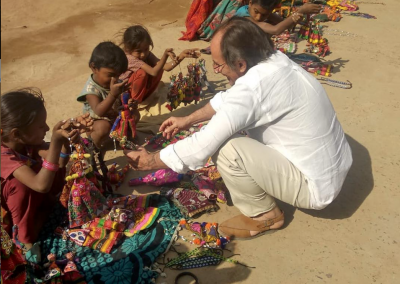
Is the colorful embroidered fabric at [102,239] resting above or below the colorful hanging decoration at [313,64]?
below

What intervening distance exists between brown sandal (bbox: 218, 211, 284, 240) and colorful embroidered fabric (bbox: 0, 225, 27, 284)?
1412mm

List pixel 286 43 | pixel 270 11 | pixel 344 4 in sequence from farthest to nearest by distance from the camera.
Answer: pixel 344 4 < pixel 286 43 < pixel 270 11

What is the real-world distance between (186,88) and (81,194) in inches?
76.1

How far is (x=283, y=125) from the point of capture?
264 cm

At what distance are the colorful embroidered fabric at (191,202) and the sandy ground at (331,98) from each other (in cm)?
9

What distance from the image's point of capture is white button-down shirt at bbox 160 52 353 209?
2.49m

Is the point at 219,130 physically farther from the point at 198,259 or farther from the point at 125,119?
the point at 125,119

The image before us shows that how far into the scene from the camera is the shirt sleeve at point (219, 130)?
8.13 feet

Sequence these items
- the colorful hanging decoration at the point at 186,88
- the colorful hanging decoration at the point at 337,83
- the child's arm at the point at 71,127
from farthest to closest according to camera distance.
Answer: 1. the colorful hanging decoration at the point at 337,83
2. the colorful hanging decoration at the point at 186,88
3. the child's arm at the point at 71,127

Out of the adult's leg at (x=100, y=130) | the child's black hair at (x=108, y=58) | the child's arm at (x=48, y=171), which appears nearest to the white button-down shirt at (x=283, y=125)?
the child's arm at (x=48, y=171)

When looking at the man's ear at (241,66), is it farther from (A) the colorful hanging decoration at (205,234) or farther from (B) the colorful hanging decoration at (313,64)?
(B) the colorful hanging decoration at (313,64)

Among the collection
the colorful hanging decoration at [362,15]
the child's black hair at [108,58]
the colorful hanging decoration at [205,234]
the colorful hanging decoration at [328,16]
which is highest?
the child's black hair at [108,58]

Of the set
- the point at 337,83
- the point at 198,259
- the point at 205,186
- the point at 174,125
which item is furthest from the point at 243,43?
the point at 337,83

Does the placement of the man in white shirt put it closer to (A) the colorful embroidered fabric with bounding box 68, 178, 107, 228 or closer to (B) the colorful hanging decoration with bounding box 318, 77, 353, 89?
(A) the colorful embroidered fabric with bounding box 68, 178, 107, 228
